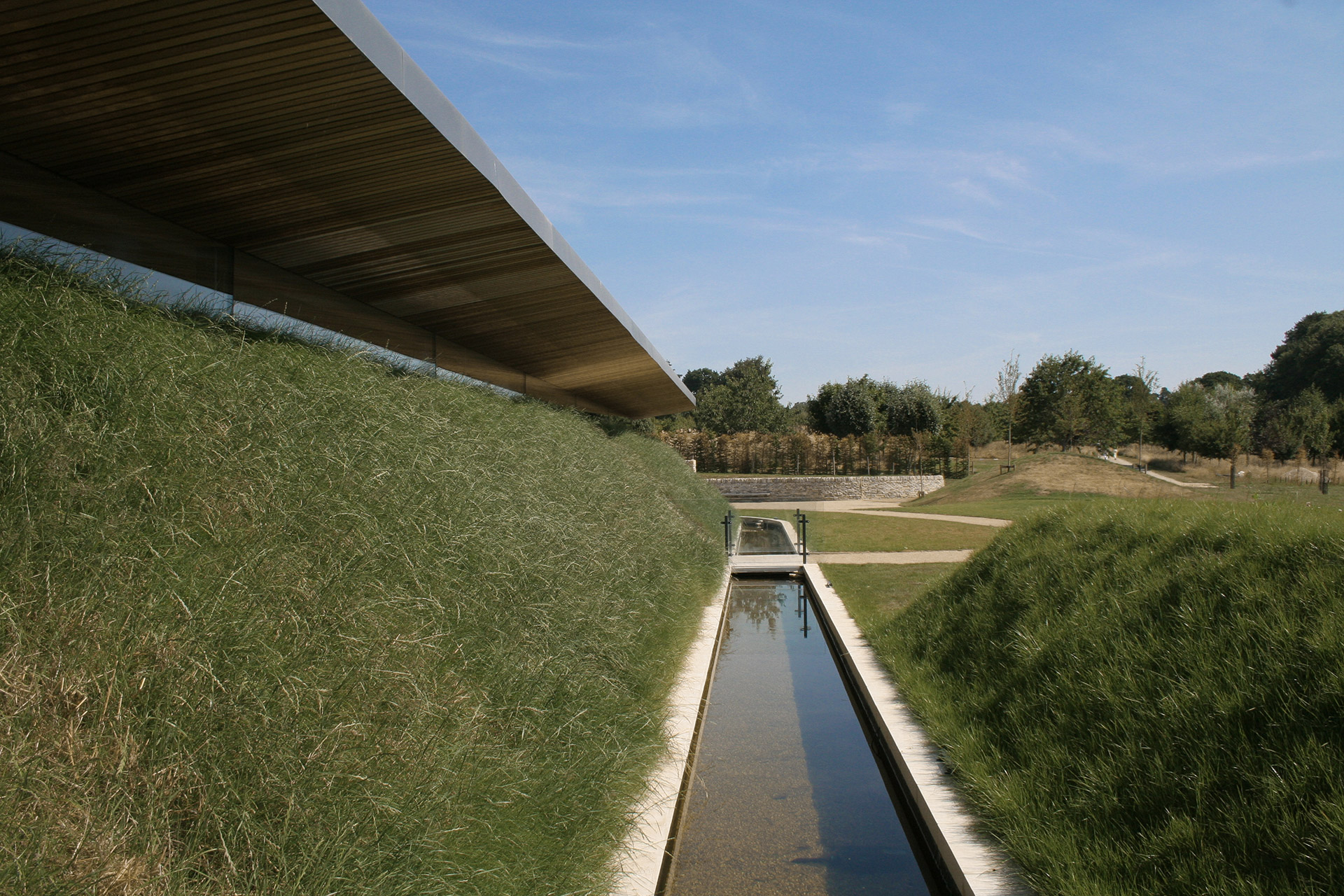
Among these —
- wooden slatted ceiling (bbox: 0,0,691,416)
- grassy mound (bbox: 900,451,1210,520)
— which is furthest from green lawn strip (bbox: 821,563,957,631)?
grassy mound (bbox: 900,451,1210,520)

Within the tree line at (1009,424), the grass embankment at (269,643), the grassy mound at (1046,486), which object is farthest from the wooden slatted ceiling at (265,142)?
the tree line at (1009,424)

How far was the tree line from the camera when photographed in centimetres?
3162

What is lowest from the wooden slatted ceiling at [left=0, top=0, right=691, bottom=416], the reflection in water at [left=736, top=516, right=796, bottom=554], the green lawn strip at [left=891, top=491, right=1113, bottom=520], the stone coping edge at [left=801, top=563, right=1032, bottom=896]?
the reflection in water at [left=736, top=516, right=796, bottom=554]

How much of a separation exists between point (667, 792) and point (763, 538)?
1231cm

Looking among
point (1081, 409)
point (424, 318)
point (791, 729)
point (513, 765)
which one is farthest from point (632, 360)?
point (1081, 409)

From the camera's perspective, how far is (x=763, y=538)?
16.0m

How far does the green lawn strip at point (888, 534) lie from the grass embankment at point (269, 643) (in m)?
9.45

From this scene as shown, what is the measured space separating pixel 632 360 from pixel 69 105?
34.3ft

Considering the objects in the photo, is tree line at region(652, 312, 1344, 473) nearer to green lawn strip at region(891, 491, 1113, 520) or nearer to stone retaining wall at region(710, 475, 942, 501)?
stone retaining wall at region(710, 475, 942, 501)

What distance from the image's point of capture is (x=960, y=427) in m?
35.7

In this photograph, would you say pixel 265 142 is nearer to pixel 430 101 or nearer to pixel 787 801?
pixel 430 101

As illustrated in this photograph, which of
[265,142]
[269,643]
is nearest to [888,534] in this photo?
[265,142]

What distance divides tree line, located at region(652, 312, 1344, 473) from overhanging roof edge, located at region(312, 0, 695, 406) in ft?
88.4

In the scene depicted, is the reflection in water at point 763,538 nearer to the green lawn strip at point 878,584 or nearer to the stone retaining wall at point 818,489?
the green lawn strip at point 878,584
